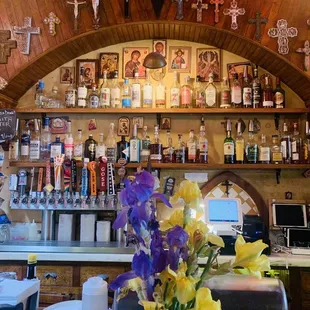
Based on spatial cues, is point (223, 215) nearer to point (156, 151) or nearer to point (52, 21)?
point (156, 151)

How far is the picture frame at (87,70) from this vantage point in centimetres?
318

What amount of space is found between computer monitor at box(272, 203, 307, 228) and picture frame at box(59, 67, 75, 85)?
222cm

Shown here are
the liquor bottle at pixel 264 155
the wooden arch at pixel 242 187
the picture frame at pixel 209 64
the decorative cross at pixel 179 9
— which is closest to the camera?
the decorative cross at pixel 179 9

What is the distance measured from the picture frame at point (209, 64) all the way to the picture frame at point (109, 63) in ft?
2.58

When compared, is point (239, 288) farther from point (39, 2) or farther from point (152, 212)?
point (39, 2)

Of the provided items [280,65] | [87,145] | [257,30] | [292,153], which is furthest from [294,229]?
[87,145]

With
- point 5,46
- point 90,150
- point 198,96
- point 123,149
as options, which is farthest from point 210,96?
point 5,46

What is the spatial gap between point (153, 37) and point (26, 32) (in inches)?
44.6

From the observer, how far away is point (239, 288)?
814 millimetres

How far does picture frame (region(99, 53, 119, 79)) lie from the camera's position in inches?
125

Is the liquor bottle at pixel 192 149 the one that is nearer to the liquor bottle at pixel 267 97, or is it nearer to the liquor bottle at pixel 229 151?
the liquor bottle at pixel 229 151

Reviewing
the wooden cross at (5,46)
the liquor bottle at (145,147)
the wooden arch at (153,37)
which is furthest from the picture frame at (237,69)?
the wooden cross at (5,46)

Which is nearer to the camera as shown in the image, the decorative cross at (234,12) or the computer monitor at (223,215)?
the computer monitor at (223,215)

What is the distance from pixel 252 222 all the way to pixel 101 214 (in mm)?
1329
